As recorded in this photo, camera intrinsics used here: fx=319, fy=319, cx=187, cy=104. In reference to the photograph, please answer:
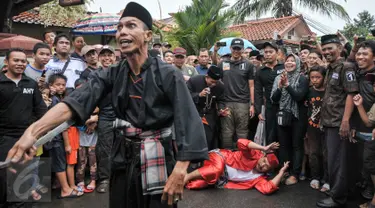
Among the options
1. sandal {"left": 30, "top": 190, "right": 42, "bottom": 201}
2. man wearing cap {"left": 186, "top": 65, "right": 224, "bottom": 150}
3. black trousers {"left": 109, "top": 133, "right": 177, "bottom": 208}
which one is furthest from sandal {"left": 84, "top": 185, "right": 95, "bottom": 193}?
black trousers {"left": 109, "top": 133, "right": 177, "bottom": 208}

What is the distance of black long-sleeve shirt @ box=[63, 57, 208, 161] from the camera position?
76.9 inches

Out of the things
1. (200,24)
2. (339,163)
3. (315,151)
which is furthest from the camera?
(200,24)

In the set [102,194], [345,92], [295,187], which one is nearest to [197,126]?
[345,92]

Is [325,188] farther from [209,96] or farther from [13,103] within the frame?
[13,103]

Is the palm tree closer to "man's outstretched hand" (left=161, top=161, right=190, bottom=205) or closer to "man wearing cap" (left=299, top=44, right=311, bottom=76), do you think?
"man wearing cap" (left=299, top=44, right=311, bottom=76)

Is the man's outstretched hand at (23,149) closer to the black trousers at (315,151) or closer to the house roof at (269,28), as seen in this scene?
the black trousers at (315,151)

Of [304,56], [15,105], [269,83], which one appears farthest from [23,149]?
[304,56]

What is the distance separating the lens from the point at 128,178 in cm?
218

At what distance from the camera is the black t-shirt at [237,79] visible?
5812 millimetres

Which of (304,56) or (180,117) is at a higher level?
(304,56)

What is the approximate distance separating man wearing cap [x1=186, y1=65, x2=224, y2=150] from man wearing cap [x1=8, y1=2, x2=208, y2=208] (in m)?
2.97

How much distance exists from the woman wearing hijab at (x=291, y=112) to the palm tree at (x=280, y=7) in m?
19.5

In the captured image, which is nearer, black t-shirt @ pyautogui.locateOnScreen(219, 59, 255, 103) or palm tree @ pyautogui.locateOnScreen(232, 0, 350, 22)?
black t-shirt @ pyautogui.locateOnScreen(219, 59, 255, 103)

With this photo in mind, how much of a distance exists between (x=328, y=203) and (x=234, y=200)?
121 cm
